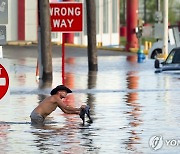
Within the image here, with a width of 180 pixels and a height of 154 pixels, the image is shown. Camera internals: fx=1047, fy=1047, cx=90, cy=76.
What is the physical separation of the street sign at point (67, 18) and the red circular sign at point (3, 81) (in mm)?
9853

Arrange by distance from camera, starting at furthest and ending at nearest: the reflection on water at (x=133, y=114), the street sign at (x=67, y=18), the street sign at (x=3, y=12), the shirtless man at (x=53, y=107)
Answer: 1. the street sign at (x=67, y=18)
2. the shirtless man at (x=53, y=107)
3. the street sign at (x=3, y=12)
4. the reflection on water at (x=133, y=114)

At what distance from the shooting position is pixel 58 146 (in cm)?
1672

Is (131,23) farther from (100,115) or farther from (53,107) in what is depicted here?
(53,107)

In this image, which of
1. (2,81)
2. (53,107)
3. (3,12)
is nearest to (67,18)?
(53,107)

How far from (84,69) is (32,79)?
929cm

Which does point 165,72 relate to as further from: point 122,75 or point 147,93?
point 147,93

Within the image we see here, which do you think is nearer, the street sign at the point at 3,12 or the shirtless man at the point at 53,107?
the street sign at the point at 3,12

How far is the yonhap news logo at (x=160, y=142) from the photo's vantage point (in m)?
16.5

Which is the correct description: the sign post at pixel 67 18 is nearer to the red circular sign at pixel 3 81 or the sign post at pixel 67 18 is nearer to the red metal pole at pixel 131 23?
the red circular sign at pixel 3 81

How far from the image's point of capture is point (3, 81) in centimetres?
1925

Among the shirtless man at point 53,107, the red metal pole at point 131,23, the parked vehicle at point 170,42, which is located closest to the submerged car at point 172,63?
the parked vehicle at point 170,42

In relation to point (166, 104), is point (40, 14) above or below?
above

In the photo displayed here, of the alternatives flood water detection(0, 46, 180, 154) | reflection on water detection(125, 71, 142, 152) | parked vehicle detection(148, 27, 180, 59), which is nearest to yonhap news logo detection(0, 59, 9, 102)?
flood water detection(0, 46, 180, 154)

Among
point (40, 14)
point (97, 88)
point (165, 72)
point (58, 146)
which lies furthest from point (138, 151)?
point (165, 72)
